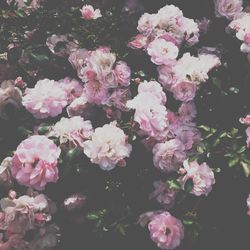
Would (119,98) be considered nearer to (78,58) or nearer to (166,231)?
(78,58)

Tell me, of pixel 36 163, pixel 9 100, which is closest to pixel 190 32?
pixel 9 100

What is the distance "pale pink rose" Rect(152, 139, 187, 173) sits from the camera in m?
2.59

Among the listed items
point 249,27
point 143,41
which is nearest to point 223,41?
point 249,27

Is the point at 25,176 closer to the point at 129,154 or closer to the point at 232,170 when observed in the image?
the point at 129,154

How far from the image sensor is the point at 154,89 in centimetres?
272

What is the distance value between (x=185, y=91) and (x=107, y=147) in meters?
0.51

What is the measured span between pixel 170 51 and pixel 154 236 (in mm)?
878

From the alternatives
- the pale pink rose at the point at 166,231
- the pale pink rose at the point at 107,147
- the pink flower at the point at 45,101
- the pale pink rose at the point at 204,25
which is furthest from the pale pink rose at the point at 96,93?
the pale pink rose at the point at 204,25

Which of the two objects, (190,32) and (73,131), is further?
(190,32)

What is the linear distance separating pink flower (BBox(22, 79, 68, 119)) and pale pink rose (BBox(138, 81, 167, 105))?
1.19 ft

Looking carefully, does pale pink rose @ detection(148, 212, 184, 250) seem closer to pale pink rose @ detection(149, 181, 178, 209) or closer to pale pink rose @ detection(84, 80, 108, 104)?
pale pink rose @ detection(149, 181, 178, 209)

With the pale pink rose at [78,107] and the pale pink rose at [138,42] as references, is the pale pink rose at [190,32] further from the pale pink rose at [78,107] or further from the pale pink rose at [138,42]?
the pale pink rose at [78,107]

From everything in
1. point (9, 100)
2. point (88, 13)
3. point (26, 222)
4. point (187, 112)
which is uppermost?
point (88, 13)

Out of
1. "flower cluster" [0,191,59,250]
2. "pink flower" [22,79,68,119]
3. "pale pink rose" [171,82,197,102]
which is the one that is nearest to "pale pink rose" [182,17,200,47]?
"pale pink rose" [171,82,197,102]
